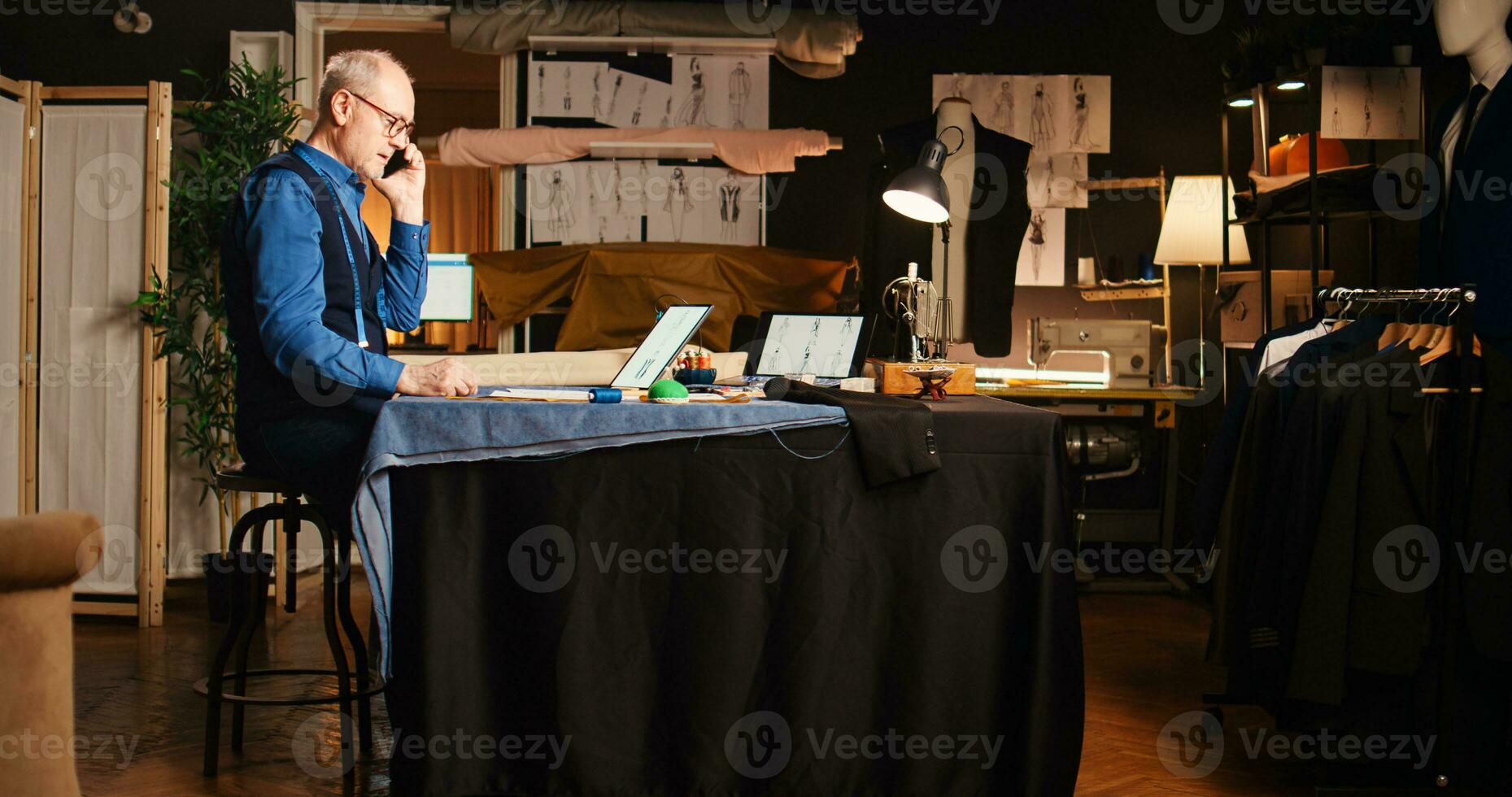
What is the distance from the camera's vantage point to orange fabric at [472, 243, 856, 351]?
4.84m

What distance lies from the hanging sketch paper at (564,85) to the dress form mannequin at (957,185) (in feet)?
5.66

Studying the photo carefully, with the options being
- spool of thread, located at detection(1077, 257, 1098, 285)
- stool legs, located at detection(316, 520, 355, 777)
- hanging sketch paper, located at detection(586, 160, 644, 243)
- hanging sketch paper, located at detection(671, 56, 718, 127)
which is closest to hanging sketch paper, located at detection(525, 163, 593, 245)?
hanging sketch paper, located at detection(586, 160, 644, 243)

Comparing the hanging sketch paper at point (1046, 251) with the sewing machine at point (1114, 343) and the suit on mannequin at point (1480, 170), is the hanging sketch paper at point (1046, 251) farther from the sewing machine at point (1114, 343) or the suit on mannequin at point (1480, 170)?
the suit on mannequin at point (1480, 170)

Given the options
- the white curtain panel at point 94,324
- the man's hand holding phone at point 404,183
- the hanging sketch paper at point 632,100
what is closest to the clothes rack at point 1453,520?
the man's hand holding phone at point 404,183

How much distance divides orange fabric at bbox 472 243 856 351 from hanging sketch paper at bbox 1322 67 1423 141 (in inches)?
80.8

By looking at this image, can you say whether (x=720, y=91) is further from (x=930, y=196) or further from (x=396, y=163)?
(x=396, y=163)

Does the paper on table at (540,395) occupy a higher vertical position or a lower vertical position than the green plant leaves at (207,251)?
lower

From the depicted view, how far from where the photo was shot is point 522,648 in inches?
92.3

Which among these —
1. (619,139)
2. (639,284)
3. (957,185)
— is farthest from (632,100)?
(957,185)

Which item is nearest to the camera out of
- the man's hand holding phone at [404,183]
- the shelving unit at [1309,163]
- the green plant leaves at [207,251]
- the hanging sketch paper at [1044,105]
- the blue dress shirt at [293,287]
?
the blue dress shirt at [293,287]

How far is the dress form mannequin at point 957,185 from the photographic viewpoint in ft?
15.9

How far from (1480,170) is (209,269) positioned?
4.53 m

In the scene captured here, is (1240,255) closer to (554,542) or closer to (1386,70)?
(1386,70)

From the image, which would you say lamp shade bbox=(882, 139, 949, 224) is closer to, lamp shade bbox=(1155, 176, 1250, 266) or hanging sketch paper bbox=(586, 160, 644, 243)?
lamp shade bbox=(1155, 176, 1250, 266)
